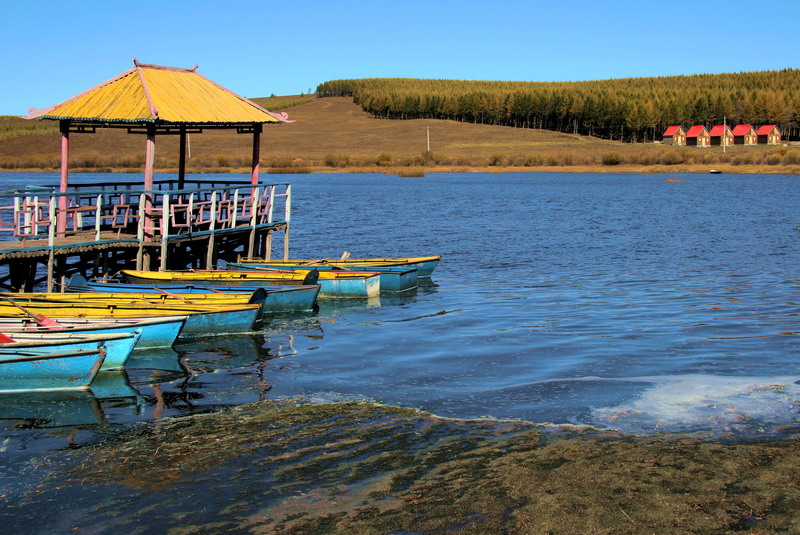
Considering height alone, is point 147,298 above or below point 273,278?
below

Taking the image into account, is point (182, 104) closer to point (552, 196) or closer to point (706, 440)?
point (706, 440)

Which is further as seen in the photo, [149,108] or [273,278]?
[149,108]

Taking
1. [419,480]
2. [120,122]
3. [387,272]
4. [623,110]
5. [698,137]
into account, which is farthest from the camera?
[623,110]

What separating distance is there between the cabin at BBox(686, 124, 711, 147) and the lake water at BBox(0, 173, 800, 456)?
13139 cm

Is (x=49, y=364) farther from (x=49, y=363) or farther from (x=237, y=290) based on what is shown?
(x=237, y=290)

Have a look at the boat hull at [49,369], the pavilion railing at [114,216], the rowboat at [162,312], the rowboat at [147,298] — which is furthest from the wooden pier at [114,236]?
the boat hull at [49,369]

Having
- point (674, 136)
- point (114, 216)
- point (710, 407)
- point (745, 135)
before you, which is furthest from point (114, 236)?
point (745, 135)

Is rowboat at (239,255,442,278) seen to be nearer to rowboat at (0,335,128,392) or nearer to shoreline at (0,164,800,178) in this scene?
rowboat at (0,335,128,392)

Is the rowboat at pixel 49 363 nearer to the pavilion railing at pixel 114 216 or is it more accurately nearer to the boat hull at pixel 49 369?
the boat hull at pixel 49 369

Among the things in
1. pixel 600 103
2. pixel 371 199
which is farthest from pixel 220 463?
pixel 600 103

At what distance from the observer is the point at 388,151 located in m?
146

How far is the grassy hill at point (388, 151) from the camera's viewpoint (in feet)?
377

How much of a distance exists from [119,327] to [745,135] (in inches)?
6418

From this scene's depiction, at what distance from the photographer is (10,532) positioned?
26.9 ft
